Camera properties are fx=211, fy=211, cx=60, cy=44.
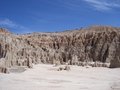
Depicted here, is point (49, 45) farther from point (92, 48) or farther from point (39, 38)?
point (92, 48)

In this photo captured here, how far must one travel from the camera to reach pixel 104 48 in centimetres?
6250

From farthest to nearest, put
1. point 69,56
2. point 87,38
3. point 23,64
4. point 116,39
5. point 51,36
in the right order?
point 51,36 < point 87,38 < point 69,56 < point 116,39 < point 23,64

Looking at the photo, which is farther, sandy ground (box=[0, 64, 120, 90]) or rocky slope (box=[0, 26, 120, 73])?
rocky slope (box=[0, 26, 120, 73])

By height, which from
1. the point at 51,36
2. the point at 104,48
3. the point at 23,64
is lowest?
the point at 23,64

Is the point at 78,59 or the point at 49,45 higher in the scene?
the point at 49,45

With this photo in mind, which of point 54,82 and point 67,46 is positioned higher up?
point 67,46

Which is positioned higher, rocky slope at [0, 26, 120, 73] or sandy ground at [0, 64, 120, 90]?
rocky slope at [0, 26, 120, 73]

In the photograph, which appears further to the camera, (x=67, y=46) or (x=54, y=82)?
(x=67, y=46)

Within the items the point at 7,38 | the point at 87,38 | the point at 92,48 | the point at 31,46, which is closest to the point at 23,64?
the point at 7,38

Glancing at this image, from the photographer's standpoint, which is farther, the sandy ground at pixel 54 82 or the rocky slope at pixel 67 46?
the rocky slope at pixel 67 46

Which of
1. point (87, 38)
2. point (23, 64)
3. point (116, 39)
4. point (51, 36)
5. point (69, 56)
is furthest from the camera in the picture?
point (51, 36)

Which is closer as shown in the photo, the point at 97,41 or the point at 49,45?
the point at 97,41

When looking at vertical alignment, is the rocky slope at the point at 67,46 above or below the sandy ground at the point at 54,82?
above

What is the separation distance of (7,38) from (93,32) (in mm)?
30001
